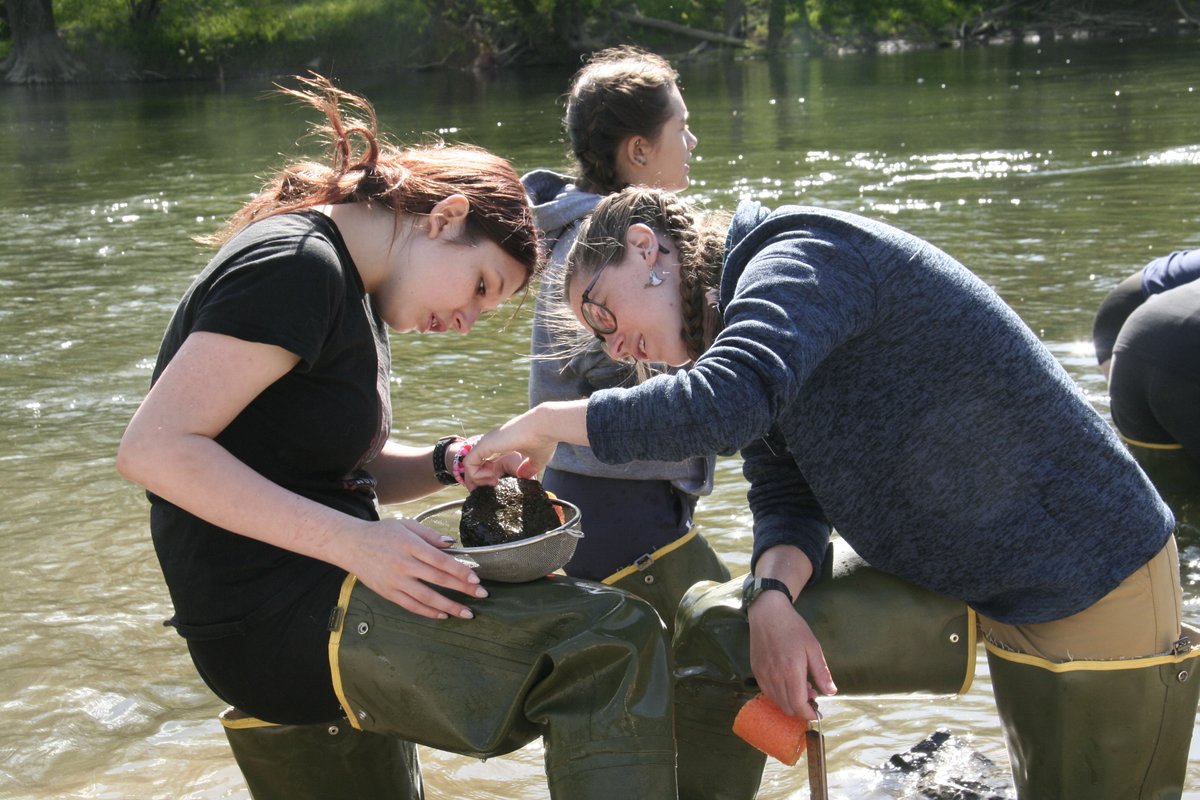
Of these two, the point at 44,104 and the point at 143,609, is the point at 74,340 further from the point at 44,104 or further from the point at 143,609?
the point at 44,104

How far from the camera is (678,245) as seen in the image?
290cm

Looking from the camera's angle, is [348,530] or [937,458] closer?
[348,530]

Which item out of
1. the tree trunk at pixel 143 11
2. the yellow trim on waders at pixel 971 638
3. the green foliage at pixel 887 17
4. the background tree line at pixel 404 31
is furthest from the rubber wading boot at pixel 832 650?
the tree trunk at pixel 143 11

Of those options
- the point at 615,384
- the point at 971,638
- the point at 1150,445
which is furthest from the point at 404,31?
the point at 971,638

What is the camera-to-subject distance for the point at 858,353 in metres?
2.67

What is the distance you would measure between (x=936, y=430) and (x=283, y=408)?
125 centimetres

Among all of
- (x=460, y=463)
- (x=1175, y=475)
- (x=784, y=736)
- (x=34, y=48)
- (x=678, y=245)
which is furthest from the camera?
(x=34, y=48)

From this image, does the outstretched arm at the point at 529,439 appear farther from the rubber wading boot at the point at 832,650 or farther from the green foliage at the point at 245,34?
the green foliage at the point at 245,34

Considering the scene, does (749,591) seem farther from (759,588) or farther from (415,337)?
(415,337)

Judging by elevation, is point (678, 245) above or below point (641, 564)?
above

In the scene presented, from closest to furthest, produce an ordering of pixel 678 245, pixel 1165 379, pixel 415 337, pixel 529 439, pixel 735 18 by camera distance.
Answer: pixel 529 439 → pixel 678 245 → pixel 1165 379 → pixel 415 337 → pixel 735 18

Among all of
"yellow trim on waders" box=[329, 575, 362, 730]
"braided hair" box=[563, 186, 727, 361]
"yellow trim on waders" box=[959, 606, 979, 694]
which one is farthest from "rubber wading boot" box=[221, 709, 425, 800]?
"yellow trim on waders" box=[959, 606, 979, 694]

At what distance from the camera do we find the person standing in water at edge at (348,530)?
245 cm

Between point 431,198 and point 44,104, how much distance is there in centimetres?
3261
